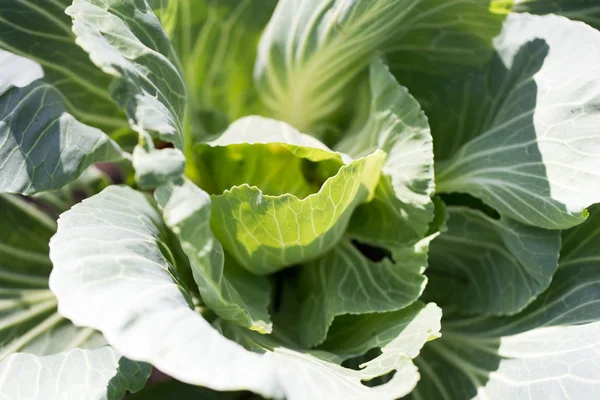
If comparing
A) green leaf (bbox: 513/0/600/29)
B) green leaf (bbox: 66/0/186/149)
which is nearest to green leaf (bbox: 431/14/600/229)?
green leaf (bbox: 513/0/600/29)

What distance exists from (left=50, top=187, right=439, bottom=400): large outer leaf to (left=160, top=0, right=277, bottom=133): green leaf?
434mm

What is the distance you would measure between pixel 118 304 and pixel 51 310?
59 cm

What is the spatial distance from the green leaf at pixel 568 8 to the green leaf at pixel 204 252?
90 centimetres

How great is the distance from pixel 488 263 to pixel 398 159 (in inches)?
15.6

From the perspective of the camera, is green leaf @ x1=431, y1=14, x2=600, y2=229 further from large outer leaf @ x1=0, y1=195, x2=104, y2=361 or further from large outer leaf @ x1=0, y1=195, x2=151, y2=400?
large outer leaf @ x1=0, y1=195, x2=104, y2=361

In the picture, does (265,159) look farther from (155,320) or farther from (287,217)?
(155,320)

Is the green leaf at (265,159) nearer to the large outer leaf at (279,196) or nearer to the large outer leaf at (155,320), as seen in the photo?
the large outer leaf at (279,196)

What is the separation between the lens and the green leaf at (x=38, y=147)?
105 cm

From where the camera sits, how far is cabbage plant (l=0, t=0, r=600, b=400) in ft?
2.85

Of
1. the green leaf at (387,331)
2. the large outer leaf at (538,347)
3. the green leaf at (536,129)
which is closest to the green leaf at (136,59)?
the green leaf at (387,331)

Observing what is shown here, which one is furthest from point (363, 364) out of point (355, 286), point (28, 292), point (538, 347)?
point (28, 292)

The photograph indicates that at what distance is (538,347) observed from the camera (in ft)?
3.63

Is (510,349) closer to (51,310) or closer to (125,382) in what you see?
(125,382)

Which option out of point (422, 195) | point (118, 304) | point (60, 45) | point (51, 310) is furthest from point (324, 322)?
point (60, 45)
